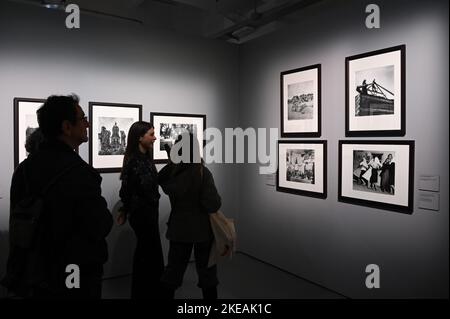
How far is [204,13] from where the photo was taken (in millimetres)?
4422

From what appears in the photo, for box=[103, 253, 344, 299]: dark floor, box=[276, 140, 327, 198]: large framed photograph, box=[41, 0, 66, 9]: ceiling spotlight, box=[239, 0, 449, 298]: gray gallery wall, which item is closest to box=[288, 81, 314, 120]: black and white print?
box=[239, 0, 449, 298]: gray gallery wall

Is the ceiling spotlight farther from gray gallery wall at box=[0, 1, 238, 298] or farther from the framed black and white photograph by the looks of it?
the framed black and white photograph

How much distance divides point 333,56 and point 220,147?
1.86 metres

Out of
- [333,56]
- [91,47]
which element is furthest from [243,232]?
[91,47]

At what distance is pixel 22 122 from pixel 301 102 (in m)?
2.83

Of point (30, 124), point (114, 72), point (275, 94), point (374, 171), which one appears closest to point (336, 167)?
point (374, 171)

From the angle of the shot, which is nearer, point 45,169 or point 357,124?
point 45,169

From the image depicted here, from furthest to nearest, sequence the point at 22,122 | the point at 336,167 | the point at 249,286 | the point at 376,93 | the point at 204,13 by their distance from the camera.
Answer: the point at 204,13
the point at 249,286
the point at 336,167
the point at 22,122
the point at 376,93

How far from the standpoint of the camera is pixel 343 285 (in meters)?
3.35

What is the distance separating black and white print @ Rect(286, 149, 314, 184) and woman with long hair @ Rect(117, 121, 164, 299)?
1.60m

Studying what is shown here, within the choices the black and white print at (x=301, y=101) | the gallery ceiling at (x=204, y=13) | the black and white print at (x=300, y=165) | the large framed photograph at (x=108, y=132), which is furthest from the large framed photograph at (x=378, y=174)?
the large framed photograph at (x=108, y=132)

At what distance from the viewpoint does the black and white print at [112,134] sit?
3.67 meters

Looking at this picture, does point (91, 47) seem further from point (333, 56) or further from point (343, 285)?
point (343, 285)

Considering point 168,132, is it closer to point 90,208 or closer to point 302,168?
point 302,168
